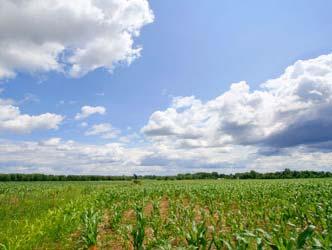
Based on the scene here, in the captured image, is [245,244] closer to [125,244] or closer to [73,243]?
[125,244]

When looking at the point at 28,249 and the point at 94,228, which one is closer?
the point at 28,249

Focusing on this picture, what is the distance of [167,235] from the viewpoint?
1112 cm

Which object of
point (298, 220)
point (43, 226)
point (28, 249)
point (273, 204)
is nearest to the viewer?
point (28, 249)

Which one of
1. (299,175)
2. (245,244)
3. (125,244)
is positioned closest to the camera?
(245,244)

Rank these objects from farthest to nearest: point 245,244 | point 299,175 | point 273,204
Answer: point 299,175, point 273,204, point 245,244

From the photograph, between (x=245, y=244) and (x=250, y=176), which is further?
(x=250, y=176)

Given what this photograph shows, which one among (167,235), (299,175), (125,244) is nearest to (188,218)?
(167,235)

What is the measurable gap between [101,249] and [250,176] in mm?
98392

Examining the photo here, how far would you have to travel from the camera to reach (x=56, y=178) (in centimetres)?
10475

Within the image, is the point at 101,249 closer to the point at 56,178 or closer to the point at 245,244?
the point at 245,244

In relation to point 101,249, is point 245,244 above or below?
above

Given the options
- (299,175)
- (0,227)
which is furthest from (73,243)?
(299,175)

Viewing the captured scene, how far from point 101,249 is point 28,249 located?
2015 mm

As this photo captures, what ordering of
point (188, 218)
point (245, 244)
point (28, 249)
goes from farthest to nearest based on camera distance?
point (188, 218) < point (28, 249) < point (245, 244)
